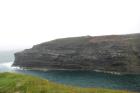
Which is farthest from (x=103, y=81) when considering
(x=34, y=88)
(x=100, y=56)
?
(x=34, y=88)

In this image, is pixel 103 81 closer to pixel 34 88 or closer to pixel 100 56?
pixel 100 56

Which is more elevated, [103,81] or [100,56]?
[100,56]

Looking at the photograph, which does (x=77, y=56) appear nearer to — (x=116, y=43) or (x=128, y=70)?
(x=116, y=43)

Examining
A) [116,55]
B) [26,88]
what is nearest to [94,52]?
[116,55]

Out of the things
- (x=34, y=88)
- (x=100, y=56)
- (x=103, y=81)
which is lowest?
(x=103, y=81)

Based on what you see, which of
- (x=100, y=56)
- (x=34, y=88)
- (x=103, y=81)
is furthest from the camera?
(x=100, y=56)

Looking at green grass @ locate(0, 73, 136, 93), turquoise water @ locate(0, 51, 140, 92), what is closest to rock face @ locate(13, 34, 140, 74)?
turquoise water @ locate(0, 51, 140, 92)

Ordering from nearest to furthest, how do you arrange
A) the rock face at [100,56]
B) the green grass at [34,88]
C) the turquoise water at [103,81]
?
the green grass at [34,88] → the turquoise water at [103,81] → the rock face at [100,56]

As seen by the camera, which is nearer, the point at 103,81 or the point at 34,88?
the point at 34,88

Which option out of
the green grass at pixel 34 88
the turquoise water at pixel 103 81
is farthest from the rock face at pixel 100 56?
the green grass at pixel 34 88

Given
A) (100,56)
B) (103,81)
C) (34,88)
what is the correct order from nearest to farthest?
1. (34,88)
2. (103,81)
3. (100,56)

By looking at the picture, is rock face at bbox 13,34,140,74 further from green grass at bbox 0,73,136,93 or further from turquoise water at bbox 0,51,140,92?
green grass at bbox 0,73,136,93

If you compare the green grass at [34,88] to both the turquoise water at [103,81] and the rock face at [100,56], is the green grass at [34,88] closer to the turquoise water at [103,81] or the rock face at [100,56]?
the turquoise water at [103,81]

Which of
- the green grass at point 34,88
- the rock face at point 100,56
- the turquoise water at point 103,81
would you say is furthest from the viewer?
the rock face at point 100,56
